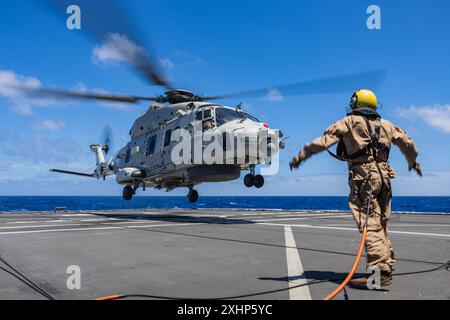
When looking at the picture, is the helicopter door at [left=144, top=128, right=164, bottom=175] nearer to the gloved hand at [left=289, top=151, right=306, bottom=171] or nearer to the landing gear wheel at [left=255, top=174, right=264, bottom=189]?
the landing gear wheel at [left=255, top=174, right=264, bottom=189]

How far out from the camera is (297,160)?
493 cm

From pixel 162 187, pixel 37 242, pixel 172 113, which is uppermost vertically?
pixel 172 113

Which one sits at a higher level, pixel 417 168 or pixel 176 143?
pixel 176 143

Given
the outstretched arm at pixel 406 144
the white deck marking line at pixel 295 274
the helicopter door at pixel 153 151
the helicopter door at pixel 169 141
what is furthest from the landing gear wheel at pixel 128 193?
the outstretched arm at pixel 406 144

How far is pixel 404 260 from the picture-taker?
6.21 metres

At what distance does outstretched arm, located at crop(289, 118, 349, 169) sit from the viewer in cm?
480

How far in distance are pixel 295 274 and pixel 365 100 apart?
97.9 inches

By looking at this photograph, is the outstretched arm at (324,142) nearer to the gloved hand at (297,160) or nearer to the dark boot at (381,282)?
the gloved hand at (297,160)

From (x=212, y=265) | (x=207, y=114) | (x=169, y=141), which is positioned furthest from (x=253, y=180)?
(x=212, y=265)

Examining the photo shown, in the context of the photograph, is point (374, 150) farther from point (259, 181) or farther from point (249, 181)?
point (249, 181)

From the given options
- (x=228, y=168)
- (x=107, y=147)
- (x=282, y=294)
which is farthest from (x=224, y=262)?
(x=107, y=147)

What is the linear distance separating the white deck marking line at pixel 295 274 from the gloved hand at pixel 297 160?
1.42m

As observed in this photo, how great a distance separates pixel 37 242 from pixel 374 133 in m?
7.98
